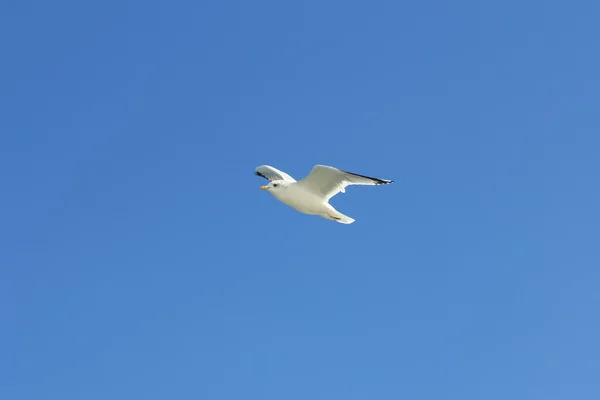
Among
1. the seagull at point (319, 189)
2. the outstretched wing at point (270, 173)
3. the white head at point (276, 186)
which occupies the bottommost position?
the seagull at point (319, 189)

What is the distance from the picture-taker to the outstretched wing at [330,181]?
2159 cm

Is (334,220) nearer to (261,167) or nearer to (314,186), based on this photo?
(314,186)

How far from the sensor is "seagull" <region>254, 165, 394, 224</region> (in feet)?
71.3

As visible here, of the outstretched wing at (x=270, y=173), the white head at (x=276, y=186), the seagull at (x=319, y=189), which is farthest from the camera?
the outstretched wing at (x=270, y=173)

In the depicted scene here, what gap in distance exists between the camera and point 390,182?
70.2ft

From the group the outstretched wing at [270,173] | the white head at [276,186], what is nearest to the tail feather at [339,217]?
the white head at [276,186]

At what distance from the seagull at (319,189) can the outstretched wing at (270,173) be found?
2.93m

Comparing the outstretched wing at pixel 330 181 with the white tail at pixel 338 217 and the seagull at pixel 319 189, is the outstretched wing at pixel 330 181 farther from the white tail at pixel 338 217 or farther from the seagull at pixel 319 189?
the white tail at pixel 338 217

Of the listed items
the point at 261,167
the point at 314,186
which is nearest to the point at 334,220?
the point at 314,186

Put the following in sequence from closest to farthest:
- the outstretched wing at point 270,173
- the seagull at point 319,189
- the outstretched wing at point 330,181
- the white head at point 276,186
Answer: the outstretched wing at point 330,181, the seagull at point 319,189, the white head at point 276,186, the outstretched wing at point 270,173

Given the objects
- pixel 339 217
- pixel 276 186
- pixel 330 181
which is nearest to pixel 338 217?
pixel 339 217

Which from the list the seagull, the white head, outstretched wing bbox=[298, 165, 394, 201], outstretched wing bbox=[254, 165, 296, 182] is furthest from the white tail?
outstretched wing bbox=[254, 165, 296, 182]

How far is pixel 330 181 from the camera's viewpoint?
22156 millimetres

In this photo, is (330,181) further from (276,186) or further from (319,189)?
(276,186)
